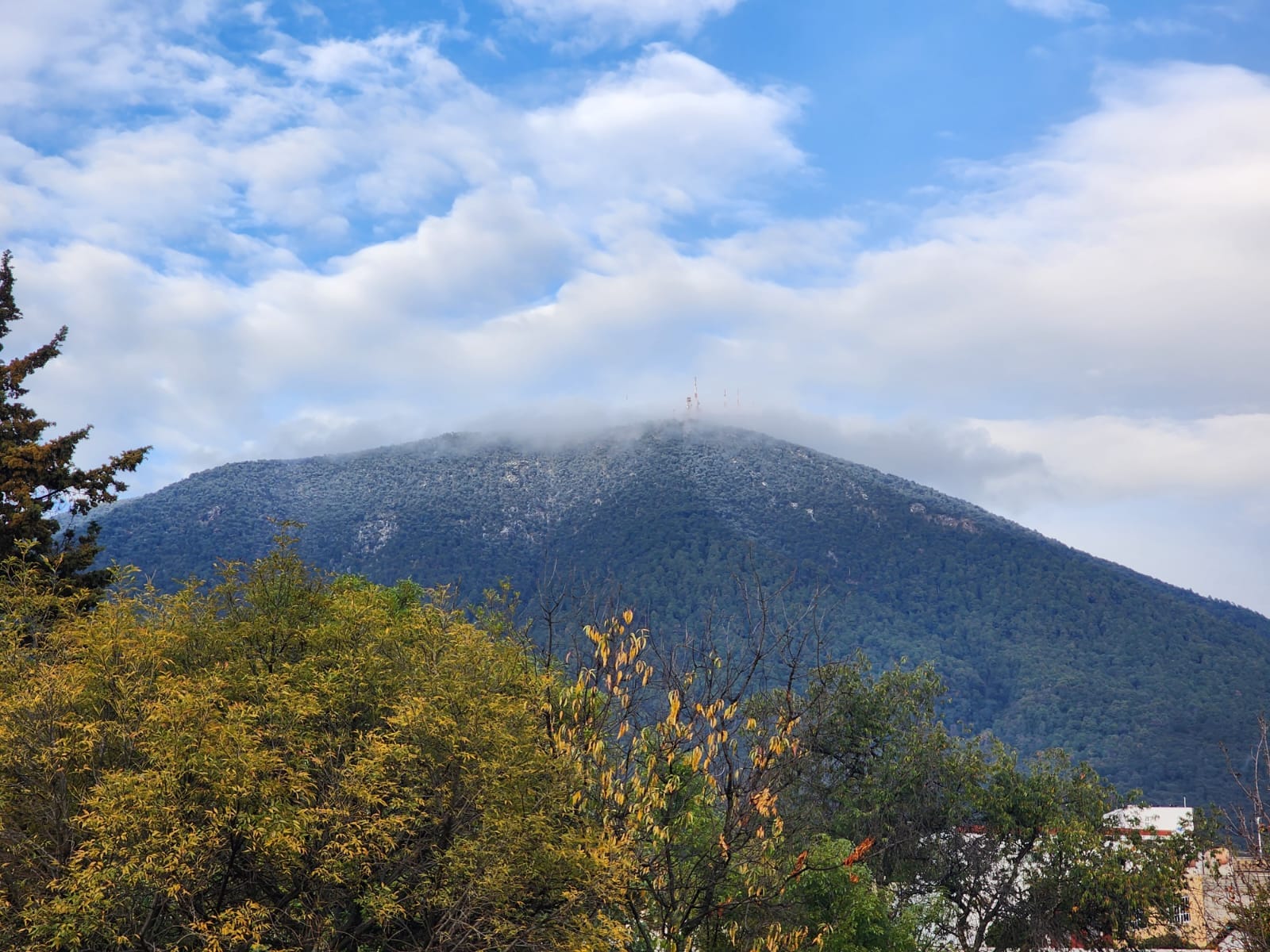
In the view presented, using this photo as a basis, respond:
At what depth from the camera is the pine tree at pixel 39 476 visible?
2477cm

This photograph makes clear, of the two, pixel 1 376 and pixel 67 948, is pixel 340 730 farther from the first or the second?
pixel 1 376

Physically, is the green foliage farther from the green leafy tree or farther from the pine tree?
the green leafy tree

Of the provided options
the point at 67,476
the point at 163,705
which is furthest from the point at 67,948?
the point at 67,476

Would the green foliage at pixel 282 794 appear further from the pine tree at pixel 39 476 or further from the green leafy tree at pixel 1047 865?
the green leafy tree at pixel 1047 865

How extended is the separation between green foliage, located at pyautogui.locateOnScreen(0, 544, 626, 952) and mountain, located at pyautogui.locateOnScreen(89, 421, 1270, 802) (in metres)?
73.8

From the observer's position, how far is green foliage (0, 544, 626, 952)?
41.5ft

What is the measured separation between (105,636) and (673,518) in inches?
4453

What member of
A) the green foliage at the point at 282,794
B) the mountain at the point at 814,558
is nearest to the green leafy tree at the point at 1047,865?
the green foliage at the point at 282,794

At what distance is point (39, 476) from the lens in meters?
25.6

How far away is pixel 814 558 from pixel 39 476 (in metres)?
106

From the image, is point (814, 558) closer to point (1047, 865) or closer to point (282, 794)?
point (1047, 865)

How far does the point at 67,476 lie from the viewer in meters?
26.0

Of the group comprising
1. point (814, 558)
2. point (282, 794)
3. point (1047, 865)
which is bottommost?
point (1047, 865)

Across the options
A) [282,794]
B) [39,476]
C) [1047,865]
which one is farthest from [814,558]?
[282,794]
